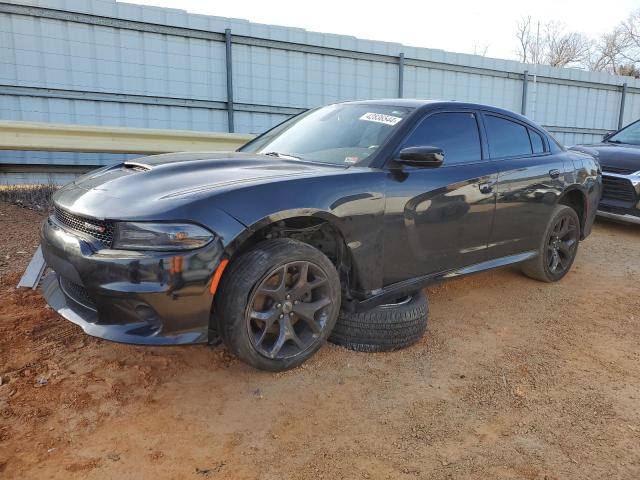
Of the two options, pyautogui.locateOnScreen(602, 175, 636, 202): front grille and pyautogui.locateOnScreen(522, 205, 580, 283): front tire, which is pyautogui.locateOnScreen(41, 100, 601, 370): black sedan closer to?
pyautogui.locateOnScreen(522, 205, 580, 283): front tire

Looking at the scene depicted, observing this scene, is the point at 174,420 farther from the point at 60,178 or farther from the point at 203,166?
the point at 60,178

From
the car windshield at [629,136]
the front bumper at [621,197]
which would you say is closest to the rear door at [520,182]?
the front bumper at [621,197]

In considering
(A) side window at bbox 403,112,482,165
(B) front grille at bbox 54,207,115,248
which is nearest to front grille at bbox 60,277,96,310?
(B) front grille at bbox 54,207,115,248

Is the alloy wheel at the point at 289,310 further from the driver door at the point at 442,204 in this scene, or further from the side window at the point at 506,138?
the side window at the point at 506,138

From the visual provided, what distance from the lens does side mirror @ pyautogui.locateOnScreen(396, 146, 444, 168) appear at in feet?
10.6

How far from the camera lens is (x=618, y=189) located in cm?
746

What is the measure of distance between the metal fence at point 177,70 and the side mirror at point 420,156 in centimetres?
617

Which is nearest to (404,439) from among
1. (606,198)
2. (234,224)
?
(234,224)

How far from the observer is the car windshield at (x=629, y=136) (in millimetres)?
8367

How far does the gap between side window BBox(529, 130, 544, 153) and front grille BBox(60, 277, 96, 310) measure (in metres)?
3.89

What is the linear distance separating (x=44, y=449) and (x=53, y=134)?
5.12 m

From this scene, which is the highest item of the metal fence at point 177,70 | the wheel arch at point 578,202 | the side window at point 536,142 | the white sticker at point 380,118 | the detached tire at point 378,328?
the metal fence at point 177,70

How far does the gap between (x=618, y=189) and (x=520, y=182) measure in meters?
4.18

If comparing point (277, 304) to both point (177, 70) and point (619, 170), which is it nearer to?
point (619, 170)
